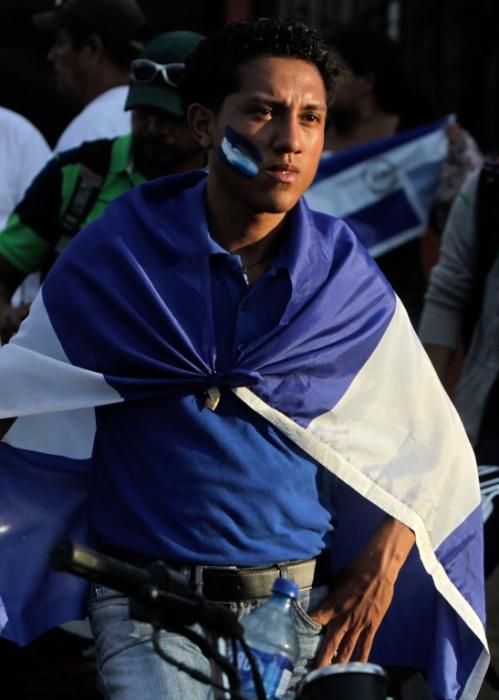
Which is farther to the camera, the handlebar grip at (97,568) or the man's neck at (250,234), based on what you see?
the man's neck at (250,234)

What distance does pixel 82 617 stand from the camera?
3.78 meters

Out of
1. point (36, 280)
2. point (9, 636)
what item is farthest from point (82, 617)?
point (36, 280)

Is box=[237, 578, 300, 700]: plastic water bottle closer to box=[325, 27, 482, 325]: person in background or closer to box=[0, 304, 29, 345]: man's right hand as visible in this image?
box=[0, 304, 29, 345]: man's right hand

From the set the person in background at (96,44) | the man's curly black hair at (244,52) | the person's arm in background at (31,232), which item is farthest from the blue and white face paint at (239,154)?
the person in background at (96,44)

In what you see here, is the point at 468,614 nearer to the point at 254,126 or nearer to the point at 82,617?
the point at 82,617

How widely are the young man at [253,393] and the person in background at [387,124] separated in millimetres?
3295

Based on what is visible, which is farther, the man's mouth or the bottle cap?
the man's mouth

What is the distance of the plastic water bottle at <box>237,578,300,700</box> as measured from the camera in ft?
9.44

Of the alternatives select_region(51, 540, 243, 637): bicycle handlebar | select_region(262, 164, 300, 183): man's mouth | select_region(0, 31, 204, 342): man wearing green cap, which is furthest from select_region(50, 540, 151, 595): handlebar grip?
select_region(0, 31, 204, 342): man wearing green cap

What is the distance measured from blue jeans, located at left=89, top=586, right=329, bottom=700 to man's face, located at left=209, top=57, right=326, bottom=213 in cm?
89

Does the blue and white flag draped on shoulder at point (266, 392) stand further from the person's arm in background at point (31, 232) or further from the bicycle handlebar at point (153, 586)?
the person's arm in background at point (31, 232)

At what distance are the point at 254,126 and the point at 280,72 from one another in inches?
5.3

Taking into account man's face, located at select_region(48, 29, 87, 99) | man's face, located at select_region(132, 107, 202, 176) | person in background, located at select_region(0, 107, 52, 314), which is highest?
man's face, located at select_region(132, 107, 202, 176)

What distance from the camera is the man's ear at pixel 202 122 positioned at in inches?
147
